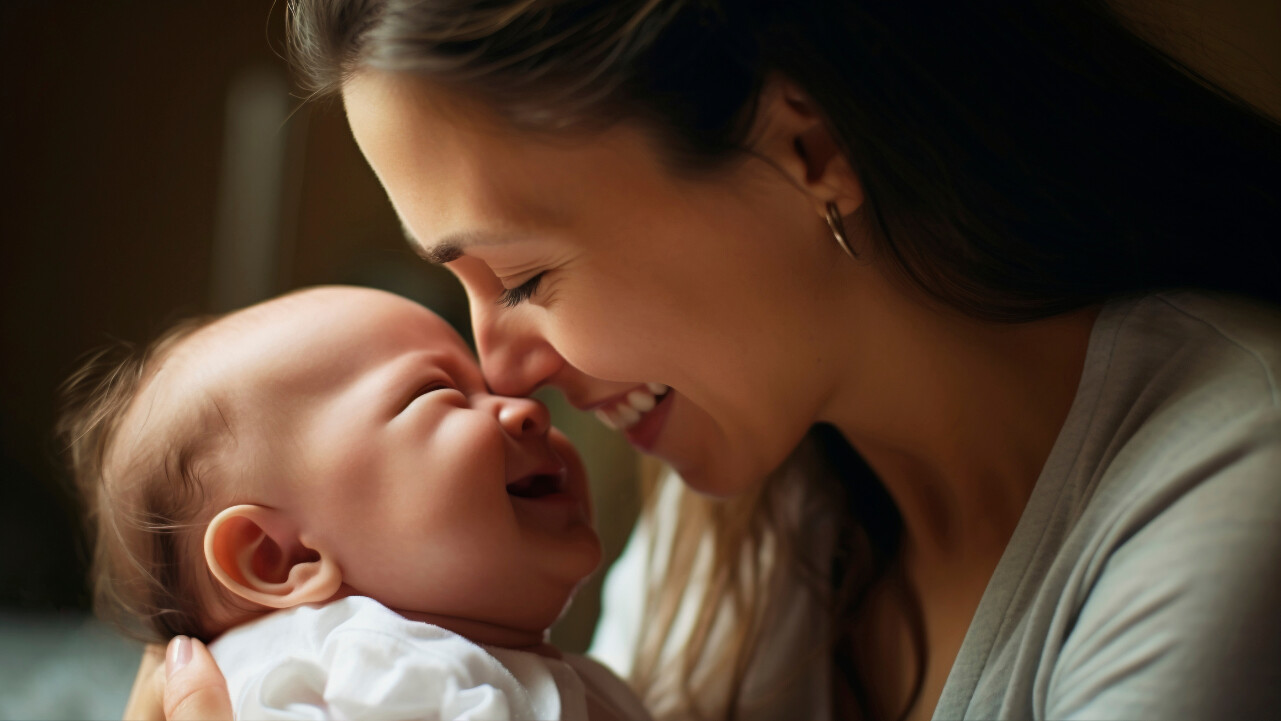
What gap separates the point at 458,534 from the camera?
1022mm

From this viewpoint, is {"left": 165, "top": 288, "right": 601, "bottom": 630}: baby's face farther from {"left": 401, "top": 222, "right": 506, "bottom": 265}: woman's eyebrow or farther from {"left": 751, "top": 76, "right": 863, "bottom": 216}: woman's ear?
{"left": 751, "top": 76, "right": 863, "bottom": 216}: woman's ear

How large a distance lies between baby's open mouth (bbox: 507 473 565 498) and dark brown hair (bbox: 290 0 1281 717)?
0.47 m

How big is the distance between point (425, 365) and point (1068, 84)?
0.73 m

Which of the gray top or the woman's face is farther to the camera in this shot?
the woman's face

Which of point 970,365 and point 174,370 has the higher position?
point 970,365

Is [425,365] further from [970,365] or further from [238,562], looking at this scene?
[970,365]

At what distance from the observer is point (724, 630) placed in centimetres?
135

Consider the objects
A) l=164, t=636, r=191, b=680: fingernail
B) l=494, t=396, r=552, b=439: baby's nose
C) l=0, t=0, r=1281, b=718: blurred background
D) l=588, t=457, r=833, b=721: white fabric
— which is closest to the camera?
l=164, t=636, r=191, b=680: fingernail

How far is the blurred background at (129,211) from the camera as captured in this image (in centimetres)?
180

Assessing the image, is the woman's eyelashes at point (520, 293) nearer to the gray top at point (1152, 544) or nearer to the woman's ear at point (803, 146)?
the woman's ear at point (803, 146)

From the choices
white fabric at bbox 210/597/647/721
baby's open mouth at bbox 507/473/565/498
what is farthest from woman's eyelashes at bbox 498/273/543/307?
white fabric at bbox 210/597/647/721

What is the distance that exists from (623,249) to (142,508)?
1.99 ft

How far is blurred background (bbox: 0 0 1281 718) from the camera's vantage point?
1.80 m

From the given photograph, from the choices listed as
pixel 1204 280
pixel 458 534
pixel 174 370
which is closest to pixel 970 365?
pixel 1204 280
